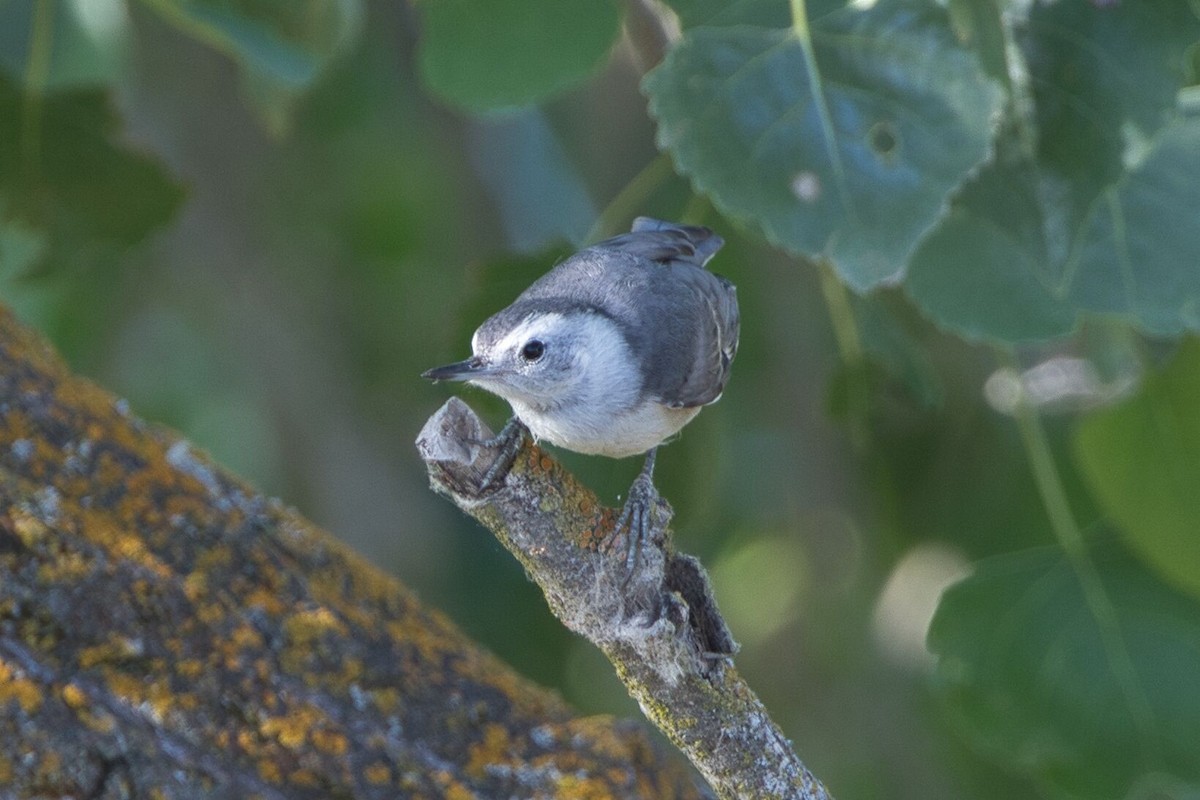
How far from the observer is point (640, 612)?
6.69ft

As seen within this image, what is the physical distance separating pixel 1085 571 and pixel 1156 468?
0.37 m

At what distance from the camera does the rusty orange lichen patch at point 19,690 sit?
201cm

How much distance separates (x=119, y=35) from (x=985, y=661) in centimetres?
298

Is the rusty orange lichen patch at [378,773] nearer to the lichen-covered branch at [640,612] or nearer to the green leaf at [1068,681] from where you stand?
the lichen-covered branch at [640,612]

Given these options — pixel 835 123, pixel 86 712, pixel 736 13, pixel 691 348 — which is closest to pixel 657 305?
pixel 691 348

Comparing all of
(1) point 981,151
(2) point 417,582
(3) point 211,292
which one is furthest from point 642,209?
(3) point 211,292

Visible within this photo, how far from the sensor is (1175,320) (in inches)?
122

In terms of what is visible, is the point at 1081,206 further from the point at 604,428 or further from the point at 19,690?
the point at 19,690

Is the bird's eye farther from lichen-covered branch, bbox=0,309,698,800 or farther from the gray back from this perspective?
lichen-covered branch, bbox=0,309,698,800

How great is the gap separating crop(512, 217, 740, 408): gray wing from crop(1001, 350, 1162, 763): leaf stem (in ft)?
3.56

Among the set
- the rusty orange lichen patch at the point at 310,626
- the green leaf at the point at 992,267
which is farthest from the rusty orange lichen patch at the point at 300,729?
the green leaf at the point at 992,267

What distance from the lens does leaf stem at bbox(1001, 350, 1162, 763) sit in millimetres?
3736

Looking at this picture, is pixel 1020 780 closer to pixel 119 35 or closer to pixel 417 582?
pixel 417 582

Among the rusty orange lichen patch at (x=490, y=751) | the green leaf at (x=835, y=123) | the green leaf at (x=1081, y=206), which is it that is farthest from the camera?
the green leaf at (x=1081, y=206)
